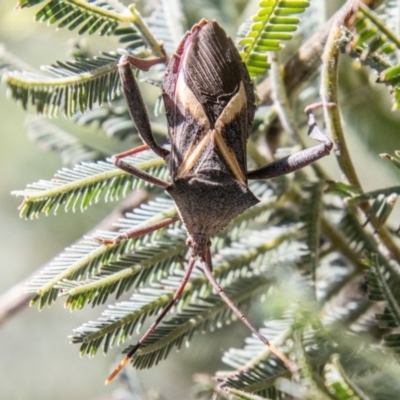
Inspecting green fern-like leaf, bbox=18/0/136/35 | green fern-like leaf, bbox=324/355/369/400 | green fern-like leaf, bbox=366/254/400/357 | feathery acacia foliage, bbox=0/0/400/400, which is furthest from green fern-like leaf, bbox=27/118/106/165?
green fern-like leaf, bbox=324/355/369/400

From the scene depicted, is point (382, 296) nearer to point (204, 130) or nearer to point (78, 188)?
point (204, 130)

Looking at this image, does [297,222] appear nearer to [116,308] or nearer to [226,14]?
[116,308]

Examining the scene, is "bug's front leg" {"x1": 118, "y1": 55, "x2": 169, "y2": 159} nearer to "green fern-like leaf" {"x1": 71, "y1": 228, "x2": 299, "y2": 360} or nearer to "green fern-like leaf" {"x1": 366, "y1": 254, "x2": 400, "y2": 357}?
"green fern-like leaf" {"x1": 71, "y1": 228, "x2": 299, "y2": 360}

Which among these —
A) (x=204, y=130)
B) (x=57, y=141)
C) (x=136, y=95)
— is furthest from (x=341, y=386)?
(x=57, y=141)

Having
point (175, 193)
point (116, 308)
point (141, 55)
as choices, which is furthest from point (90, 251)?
point (141, 55)

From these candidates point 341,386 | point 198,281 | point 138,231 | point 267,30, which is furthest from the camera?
point 198,281
